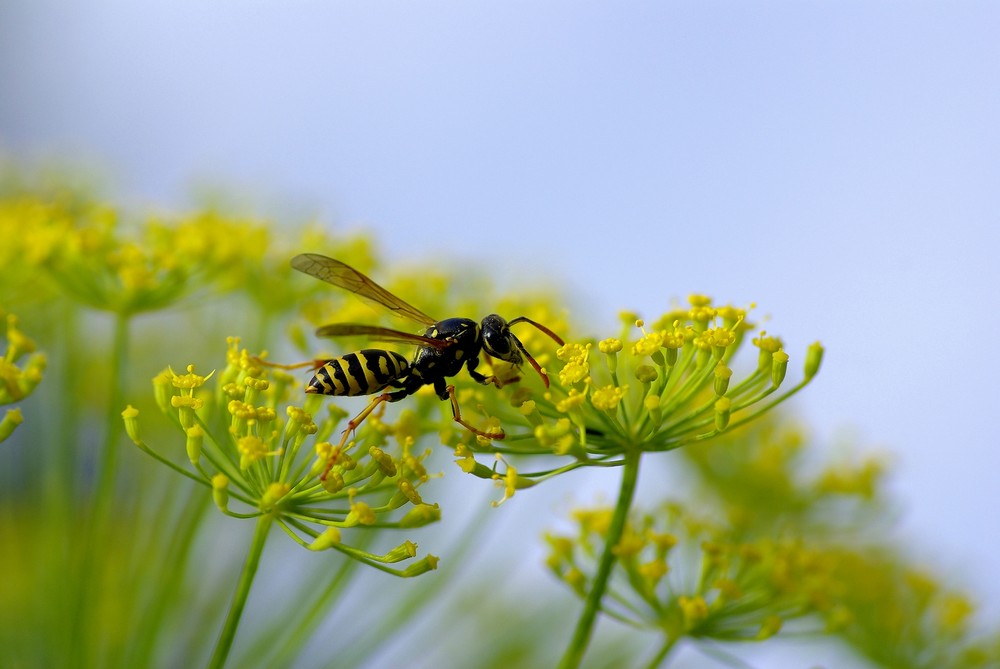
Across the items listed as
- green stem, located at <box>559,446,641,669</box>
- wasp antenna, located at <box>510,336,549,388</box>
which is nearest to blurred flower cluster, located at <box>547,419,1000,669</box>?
green stem, located at <box>559,446,641,669</box>

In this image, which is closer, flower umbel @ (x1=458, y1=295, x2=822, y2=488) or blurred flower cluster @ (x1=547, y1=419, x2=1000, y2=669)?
flower umbel @ (x1=458, y1=295, x2=822, y2=488)

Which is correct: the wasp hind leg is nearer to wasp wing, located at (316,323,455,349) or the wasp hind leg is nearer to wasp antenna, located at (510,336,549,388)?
wasp wing, located at (316,323,455,349)

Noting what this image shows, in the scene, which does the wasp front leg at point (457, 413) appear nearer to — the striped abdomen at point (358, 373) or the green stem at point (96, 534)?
the striped abdomen at point (358, 373)

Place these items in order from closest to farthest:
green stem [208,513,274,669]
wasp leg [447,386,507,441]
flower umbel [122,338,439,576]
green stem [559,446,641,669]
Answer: green stem [208,513,274,669]
flower umbel [122,338,439,576]
green stem [559,446,641,669]
wasp leg [447,386,507,441]

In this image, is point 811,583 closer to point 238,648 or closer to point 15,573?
point 238,648

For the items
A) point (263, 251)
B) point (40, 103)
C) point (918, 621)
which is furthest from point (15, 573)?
point (40, 103)

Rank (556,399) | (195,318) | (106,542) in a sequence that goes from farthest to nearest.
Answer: (195,318) → (106,542) → (556,399)

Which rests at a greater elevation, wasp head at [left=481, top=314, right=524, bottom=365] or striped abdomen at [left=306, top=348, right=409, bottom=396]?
wasp head at [left=481, top=314, right=524, bottom=365]
